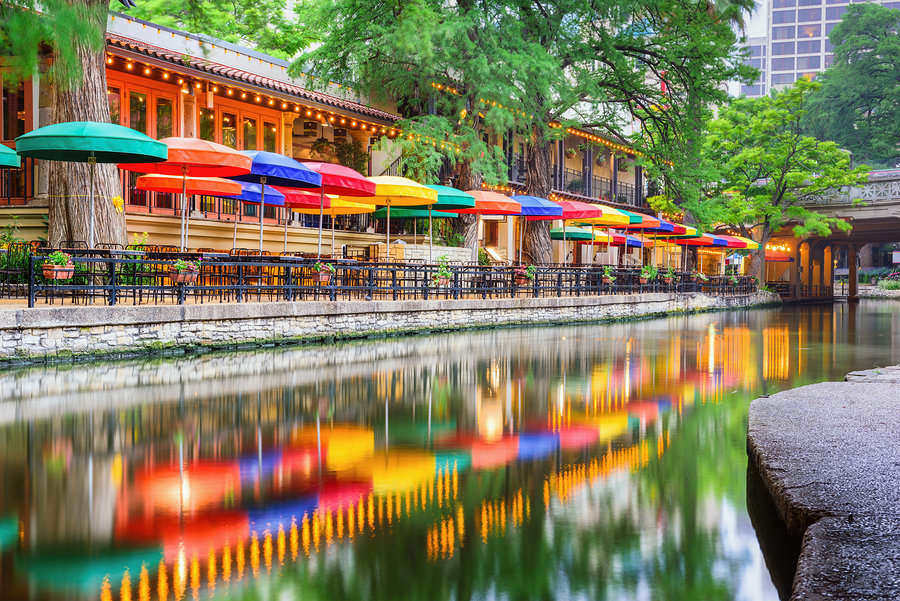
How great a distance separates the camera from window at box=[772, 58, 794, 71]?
15975 centimetres

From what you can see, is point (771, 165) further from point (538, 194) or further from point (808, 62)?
point (808, 62)

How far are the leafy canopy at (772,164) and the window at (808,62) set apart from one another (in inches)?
4686

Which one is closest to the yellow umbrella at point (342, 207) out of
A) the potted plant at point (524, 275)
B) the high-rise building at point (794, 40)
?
the potted plant at point (524, 275)

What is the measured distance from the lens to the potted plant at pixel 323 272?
18.7 m

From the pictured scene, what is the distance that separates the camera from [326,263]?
19.3 m

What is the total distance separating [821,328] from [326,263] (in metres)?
15.1

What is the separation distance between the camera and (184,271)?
15430mm

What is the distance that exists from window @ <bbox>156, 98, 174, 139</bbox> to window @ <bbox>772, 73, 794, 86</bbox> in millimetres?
153095

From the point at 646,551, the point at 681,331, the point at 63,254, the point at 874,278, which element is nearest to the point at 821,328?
the point at 681,331

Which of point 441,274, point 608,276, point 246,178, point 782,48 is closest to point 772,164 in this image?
point 608,276

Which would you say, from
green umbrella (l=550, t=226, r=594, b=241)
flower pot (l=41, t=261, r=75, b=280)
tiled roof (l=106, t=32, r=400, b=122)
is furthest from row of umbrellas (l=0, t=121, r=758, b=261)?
green umbrella (l=550, t=226, r=594, b=241)

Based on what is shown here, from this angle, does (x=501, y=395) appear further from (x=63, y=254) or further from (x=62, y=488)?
(x=63, y=254)

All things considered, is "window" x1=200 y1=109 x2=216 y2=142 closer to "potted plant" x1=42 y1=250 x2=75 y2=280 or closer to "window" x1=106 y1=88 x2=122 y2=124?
"window" x1=106 y1=88 x2=122 y2=124

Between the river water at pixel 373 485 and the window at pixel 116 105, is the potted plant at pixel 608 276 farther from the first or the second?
the river water at pixel 373 485
